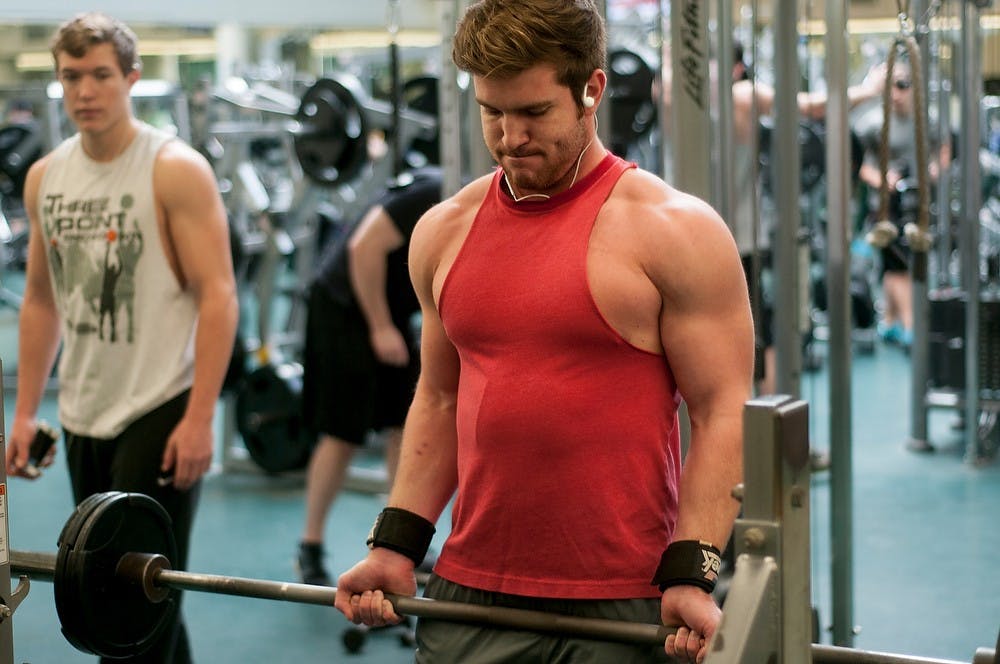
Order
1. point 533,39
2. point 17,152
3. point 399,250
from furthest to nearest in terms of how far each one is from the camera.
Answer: point 17,152 < point 399,250 < point 533,39

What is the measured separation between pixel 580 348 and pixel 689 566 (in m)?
0.29

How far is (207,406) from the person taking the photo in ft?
8.45

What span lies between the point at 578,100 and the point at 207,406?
4.06ft

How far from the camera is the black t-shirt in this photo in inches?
146

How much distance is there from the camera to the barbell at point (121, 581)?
6.34 feet

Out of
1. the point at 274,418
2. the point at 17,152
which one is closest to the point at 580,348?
the point at 274,418

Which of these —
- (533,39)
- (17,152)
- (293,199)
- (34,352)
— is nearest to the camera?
(533,39)

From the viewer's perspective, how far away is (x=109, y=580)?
2049 mm

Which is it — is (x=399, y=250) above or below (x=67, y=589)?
above

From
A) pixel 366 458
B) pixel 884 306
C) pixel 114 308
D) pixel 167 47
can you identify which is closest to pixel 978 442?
pixel 366 458

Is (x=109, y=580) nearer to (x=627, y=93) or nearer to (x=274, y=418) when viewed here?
(x=274, y=418)

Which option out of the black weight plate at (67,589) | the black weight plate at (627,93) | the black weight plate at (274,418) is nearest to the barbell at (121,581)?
the black weight plate at (67,589)

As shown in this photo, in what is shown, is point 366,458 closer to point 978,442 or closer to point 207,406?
point 978,442

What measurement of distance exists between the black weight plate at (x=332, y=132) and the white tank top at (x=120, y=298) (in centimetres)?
230
